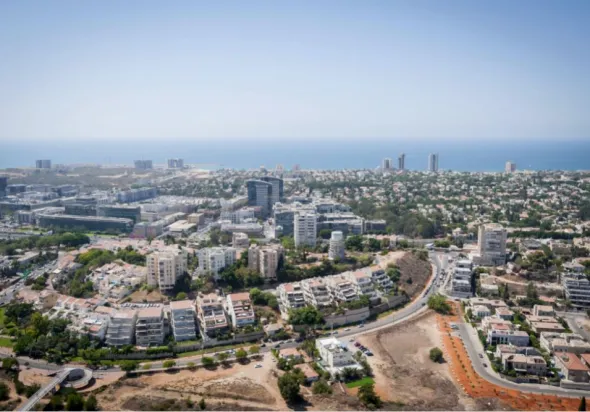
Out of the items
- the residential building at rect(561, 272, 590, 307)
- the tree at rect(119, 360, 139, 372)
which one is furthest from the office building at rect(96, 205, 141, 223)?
the residential building at rect(561, 272, 590, 307)

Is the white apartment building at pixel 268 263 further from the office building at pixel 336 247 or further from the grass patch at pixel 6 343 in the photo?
the grass patch at pixel 6 343

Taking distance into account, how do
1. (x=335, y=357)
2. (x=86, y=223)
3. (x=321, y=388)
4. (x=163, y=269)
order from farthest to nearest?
(x=86, y=223), (x=163, y=269), (x=335, y=357), (x=321, y=388)

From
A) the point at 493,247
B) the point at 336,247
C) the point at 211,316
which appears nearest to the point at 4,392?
the point at 211,316

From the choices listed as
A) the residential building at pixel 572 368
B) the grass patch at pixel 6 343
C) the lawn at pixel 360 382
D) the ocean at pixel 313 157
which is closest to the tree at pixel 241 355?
the lawn at pixel 360 382

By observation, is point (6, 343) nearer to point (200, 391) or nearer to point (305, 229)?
point (200, 391)

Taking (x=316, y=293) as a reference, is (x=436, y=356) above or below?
below

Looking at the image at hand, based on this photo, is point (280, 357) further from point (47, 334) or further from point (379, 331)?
point (47, 334)

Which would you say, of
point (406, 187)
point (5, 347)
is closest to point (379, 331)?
point (5, 347)

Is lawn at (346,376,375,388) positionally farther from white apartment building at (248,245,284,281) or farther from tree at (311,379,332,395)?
white apartment building at (248,245,284,281)
